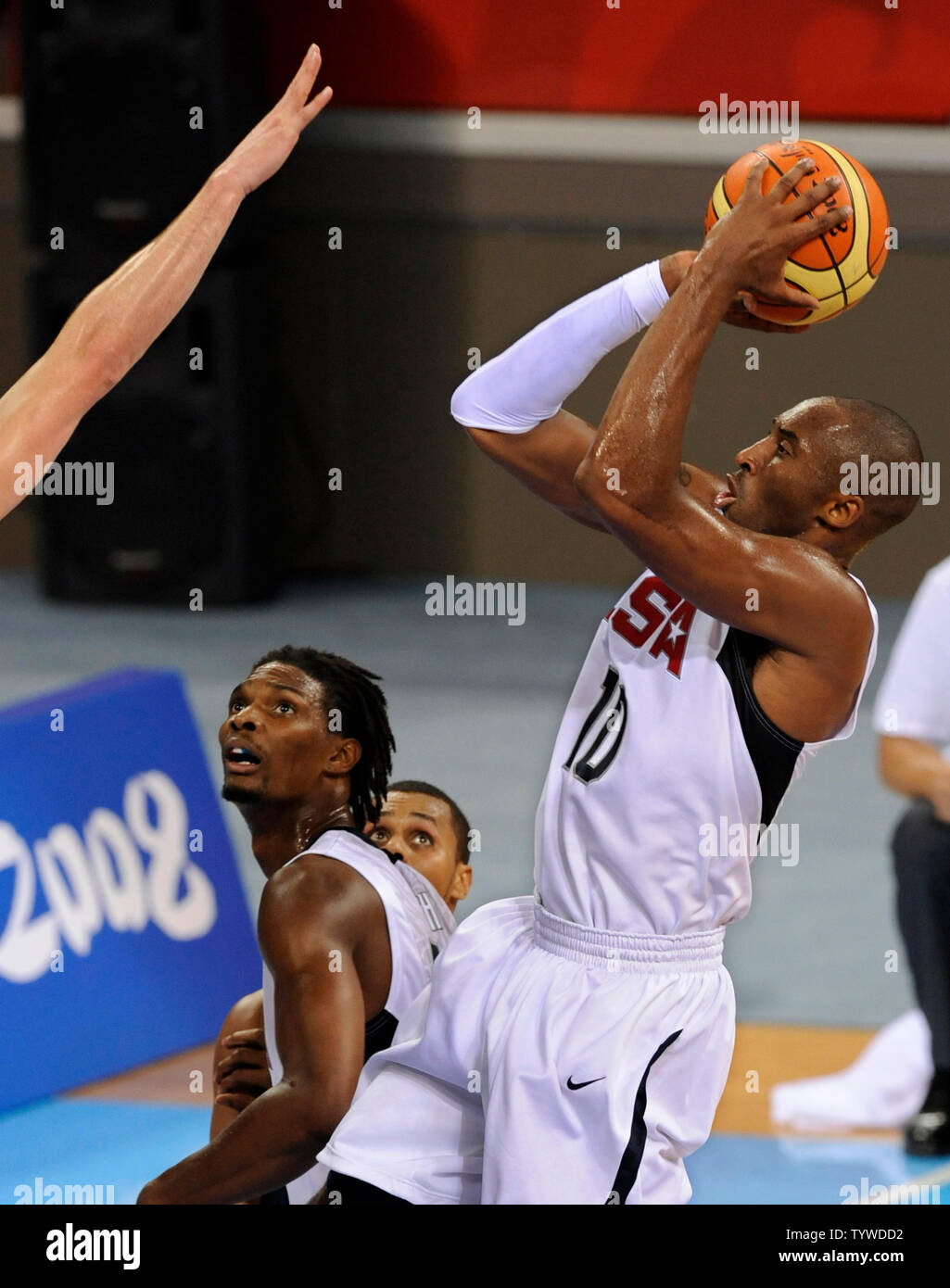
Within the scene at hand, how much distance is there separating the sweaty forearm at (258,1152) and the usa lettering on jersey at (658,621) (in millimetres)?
974

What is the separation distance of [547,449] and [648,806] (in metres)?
0.71

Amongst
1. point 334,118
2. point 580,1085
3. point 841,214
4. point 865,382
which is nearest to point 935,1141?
point 580,1085

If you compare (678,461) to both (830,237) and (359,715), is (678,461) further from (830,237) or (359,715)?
(359,715)

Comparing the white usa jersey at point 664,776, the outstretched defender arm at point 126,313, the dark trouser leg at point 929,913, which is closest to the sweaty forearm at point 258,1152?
the white usa jersey at point 664,776

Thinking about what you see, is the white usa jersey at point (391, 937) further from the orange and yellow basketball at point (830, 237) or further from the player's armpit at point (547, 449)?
the orange and yellow basketball at point (830, 237)

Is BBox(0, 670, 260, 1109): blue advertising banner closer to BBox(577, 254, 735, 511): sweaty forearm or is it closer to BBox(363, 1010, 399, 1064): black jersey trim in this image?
BBox(363, 1010, 399, 1064): black jersey trim

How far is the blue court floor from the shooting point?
202 inches

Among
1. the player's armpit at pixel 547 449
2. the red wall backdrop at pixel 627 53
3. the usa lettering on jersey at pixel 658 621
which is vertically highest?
the red wall backdrop at pixel 627 53

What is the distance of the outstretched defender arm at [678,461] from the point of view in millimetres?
3104

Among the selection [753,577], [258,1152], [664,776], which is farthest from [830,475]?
[258,1152]

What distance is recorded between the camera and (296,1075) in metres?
3.51

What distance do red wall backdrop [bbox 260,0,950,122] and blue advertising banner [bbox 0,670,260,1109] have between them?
17.8 ft

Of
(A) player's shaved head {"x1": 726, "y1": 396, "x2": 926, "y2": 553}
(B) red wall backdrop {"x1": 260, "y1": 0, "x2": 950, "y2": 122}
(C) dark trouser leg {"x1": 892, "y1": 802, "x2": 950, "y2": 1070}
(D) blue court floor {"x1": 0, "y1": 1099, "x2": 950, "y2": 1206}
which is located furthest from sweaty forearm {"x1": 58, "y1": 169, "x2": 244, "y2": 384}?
(B) red wall backdrop {"x1": 260, "y1": 0, "x2": 950, "y2": 122}

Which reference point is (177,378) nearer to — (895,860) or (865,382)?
(865,382)
